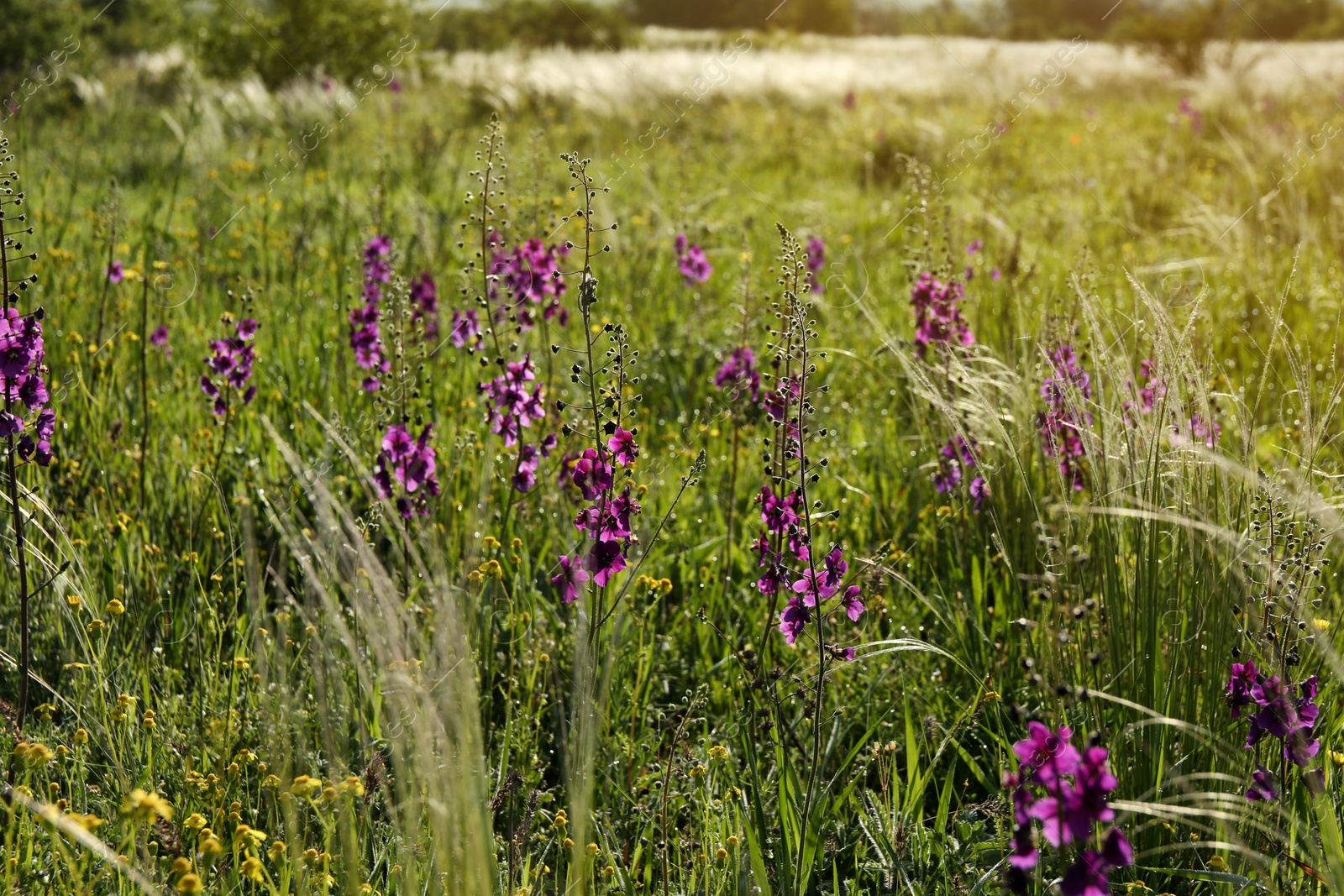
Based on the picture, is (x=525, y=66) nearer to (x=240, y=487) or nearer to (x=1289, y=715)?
A: (x=240, y=487)

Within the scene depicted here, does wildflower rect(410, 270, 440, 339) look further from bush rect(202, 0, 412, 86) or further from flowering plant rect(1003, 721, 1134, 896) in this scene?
bush rect(202, 0, 412, 86)

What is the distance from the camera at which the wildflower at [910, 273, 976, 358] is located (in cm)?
303

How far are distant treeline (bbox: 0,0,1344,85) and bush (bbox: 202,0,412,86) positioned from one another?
0.02 meters

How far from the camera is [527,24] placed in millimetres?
44656

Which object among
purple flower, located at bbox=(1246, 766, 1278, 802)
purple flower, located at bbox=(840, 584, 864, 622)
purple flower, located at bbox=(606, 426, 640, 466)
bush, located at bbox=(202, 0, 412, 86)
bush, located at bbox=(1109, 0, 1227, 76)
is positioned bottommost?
purple flower, located at bbox=(1246, 766, 1278, 802)

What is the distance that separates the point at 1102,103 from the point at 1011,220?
9605mm

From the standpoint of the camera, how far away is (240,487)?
9.67ft

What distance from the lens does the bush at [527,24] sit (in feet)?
124

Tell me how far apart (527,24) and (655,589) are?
46.3 meters

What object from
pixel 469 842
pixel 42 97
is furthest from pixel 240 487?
pixel 42 97

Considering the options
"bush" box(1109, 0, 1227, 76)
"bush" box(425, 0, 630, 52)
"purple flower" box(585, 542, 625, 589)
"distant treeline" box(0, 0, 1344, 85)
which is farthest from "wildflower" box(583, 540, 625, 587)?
"bush" box(425, 0, 630, 52)

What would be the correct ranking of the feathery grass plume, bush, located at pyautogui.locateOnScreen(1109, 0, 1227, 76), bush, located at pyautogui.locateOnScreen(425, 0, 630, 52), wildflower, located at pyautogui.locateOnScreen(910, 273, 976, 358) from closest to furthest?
the feathery grass plume, wildflower, located at pyautogui.locateOnScreen(910, 273, 976, 358), bush, located at pyautogui.locateOnScreen(1109, 0, 1227, 76), bush, located at pyautogui.locateOnScreen(425, 0, 630, 52)

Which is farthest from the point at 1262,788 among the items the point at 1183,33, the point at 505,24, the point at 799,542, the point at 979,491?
the point at 505,24

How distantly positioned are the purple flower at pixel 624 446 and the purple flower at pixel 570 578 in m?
0.21
